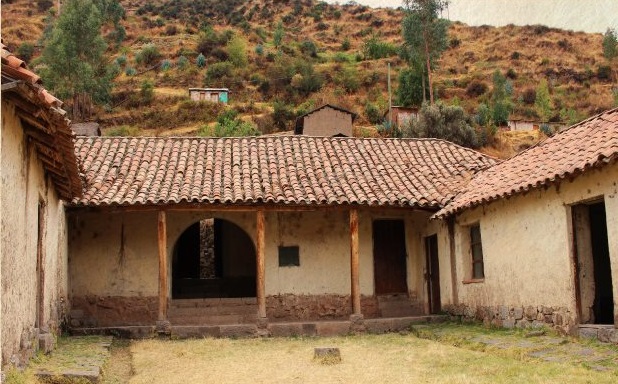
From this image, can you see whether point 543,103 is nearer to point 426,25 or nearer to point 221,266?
point 426,25

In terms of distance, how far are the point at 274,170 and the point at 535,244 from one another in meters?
6.73

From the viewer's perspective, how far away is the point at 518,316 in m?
13.1

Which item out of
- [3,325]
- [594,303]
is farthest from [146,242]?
[594,303]

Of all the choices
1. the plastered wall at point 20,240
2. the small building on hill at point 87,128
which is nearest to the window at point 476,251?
the plastered wall at point 20,240

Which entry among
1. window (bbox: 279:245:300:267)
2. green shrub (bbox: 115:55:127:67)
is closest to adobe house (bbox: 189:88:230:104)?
green shrub (bbox: 115:55:127:67)

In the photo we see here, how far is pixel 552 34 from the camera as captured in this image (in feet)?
244

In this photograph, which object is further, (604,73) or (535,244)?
(604,73)

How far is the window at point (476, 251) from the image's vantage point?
1541 cm

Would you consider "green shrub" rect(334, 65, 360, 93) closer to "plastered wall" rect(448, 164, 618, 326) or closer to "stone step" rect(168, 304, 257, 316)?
"stone step" rect(168, 304, 257, 316)

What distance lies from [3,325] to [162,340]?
679 centimetres

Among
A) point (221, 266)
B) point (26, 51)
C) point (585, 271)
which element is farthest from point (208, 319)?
point (26, 51)

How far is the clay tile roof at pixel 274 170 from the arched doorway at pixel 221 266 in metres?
2.78

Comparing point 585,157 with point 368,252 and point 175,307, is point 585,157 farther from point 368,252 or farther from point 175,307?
point 175,307

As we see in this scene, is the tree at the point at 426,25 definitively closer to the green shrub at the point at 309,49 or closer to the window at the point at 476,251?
the green shrub at the point at 309,49
